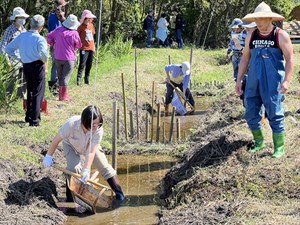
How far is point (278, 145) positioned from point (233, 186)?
0.88 meters

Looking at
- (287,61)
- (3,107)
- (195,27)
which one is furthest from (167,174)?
(195,27)

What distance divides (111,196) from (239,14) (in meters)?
19.8

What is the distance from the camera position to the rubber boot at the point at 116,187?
6.97 m

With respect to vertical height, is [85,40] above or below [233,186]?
above

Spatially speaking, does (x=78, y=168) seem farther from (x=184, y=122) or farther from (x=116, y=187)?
(x=184, y=122)

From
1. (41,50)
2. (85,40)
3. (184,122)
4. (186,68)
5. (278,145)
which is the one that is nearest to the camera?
(278,145)

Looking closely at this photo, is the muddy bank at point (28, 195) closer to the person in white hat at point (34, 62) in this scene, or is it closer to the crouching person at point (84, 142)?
the crouching person at point (84, 142)

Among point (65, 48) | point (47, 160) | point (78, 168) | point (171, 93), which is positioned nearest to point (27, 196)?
point (47, 160)

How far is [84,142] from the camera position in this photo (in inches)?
256

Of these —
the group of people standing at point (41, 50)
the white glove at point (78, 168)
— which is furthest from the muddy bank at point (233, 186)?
the group of people standing at point (41, 50)

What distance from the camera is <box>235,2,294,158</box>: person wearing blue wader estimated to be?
6.31m

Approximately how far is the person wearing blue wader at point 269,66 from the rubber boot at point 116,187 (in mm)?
1813

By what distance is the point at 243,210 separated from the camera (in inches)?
213

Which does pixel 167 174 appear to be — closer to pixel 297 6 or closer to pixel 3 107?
pixel 3 107
